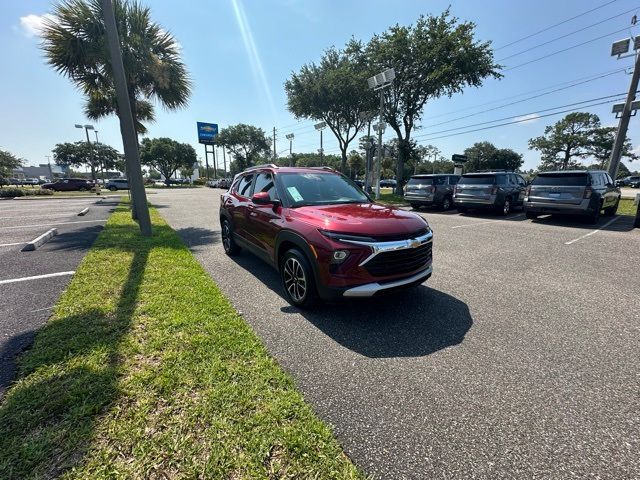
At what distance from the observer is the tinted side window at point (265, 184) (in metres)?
4.49

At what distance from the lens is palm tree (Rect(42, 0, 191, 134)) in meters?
8.66

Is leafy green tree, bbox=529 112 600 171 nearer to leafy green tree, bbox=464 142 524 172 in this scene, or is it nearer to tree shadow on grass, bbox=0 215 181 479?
leafy green tree, bbox=464 142 524 172

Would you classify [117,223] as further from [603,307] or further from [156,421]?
[603,307]

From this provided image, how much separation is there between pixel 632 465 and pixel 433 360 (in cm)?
129

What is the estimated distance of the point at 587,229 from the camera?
912cm

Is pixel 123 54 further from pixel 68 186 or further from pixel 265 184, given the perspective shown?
pixel 68 186

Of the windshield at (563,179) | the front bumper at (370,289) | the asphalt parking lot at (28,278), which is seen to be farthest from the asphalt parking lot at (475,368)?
the windshield at (563,179)

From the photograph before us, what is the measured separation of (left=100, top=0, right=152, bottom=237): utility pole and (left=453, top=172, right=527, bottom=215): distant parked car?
11.7 meters

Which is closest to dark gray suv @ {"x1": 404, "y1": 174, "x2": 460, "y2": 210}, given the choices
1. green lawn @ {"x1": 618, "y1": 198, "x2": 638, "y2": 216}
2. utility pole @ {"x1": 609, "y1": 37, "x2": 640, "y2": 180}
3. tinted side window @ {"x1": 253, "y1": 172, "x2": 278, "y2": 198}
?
green lawn @ {"x1": 618, "y1": 198, "x2": 638, "y2": 216}

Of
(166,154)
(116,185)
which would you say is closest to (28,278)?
(116,185)

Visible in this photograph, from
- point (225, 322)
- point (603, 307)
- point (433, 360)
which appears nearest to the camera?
point (433, 360)

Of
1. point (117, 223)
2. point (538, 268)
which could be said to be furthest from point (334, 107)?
point (538, 268)

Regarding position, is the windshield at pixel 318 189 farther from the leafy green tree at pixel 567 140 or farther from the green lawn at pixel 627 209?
the leafy green tree at pixel 567 140

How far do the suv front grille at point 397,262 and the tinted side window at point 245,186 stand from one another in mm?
3085
